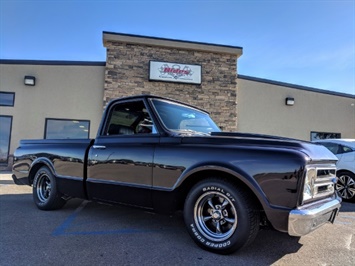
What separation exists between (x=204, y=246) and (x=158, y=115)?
1.72 meters

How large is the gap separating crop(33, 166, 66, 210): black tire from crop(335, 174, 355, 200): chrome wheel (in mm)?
Result: 6236

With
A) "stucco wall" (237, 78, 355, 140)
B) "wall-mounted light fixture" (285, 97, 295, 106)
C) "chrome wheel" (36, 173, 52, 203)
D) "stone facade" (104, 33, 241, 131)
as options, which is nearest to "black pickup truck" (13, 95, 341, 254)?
"chrome wheel" (36, 173, 52, 203)

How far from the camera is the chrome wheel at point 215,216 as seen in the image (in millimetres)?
3108

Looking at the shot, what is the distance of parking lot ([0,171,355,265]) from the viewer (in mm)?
3016

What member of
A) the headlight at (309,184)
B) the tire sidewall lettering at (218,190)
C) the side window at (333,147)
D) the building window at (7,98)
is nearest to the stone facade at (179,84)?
the building window at (7,98)

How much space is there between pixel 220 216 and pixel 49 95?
1124 cm

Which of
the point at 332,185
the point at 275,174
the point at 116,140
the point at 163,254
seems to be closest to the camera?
the point at 275,174

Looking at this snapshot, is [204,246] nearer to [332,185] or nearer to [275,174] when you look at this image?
[275,174]

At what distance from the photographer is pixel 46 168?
530cm

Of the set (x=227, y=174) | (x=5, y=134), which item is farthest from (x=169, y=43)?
(x=227, y=174)

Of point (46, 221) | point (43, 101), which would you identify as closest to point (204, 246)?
point (46, 221)

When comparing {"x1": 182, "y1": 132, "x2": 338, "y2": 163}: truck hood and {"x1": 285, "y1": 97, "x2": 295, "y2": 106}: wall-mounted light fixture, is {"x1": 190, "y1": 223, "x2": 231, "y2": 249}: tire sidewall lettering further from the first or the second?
{"x1": 285, "y1": 97, "x2": 295, "y2": 106}: wall-mounted light fixture

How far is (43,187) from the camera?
5469 millimetres

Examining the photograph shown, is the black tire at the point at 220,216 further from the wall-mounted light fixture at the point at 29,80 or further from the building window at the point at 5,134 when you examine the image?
the building window at the point at 5,134
